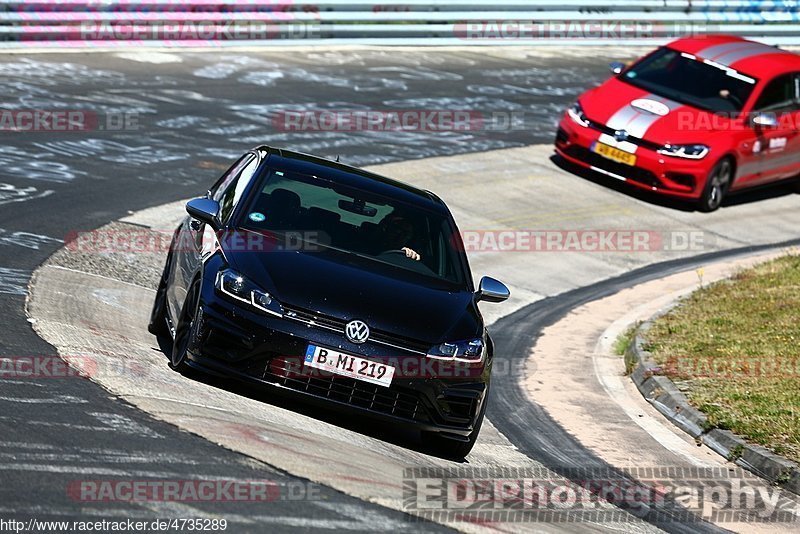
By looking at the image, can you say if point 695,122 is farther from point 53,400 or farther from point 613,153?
point 53,400

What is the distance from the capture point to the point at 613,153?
17047 mm

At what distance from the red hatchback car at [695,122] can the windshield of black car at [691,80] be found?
0.01 metres

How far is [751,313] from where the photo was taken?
1227 cm

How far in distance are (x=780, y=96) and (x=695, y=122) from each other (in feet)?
5.81

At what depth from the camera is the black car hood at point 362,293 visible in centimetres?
731

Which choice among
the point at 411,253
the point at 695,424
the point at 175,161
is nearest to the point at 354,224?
the point at 411,253

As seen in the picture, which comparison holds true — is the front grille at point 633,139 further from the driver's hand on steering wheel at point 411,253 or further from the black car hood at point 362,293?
the black car hood at point 362,293

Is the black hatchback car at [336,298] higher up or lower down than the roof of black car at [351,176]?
lower down

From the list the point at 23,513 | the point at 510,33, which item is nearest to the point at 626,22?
the point at 510,33

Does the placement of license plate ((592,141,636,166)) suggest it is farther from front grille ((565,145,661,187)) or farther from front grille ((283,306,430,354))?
front grille ((283,306,430,354))

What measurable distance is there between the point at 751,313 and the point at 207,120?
26.0 feet

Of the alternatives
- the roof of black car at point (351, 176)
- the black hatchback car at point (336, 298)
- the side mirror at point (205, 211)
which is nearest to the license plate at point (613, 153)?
the roof of black car at point (351, 176)


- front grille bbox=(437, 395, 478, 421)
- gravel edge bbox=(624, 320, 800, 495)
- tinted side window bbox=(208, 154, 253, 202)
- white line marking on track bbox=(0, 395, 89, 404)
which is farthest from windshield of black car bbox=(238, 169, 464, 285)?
gravel edge bbox=(624, 320, 800, 495)

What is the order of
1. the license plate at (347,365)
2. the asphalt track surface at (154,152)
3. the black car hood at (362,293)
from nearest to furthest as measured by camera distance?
the asphalt track surface at (154,152) → the license plate at (347,365) → the black car hood at (362,293)
